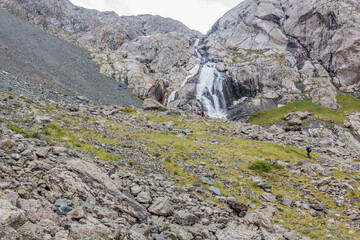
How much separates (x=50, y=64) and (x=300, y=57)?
109792 millimetres

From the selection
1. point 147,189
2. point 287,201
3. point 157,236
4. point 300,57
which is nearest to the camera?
point 157,236

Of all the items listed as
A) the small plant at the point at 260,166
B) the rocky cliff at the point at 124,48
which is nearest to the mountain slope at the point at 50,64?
the rocky cliff at the point at 124,48

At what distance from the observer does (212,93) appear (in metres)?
86.9

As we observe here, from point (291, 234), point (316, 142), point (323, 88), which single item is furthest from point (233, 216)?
point (323, 88)

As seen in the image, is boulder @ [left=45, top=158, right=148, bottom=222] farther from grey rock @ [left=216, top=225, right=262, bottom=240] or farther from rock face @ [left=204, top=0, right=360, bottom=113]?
rock face @ [left=204, top=0, right=360, bottom=113]

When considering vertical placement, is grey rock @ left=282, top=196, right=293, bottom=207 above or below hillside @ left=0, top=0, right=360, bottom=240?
below

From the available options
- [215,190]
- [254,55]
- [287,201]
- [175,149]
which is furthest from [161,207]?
[254,55]

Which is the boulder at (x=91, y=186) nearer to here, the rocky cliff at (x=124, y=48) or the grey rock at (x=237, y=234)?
the grey rock at (x=237, y=234)

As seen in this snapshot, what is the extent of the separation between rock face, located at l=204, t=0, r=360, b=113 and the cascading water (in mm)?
7949

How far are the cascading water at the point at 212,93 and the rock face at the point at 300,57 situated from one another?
7949mm

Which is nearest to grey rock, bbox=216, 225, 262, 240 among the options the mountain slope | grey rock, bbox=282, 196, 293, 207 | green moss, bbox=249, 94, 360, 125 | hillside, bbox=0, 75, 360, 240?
hillside, bbox=0, 75, 360, 240

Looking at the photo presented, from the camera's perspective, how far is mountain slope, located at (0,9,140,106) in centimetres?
4006

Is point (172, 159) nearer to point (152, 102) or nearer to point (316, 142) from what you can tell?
point (152, 102)

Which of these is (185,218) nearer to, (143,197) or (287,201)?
(143,197)
